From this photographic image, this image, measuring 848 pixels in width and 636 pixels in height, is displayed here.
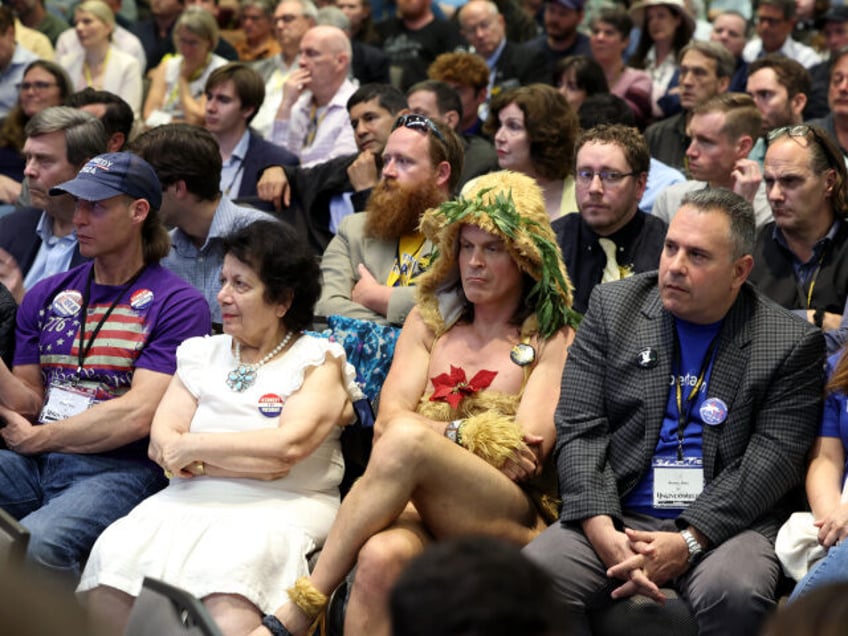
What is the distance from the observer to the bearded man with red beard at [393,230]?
4.57m

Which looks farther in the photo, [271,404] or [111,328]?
[111,328]

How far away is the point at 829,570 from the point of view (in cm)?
316

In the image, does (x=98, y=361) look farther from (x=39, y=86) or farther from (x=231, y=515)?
(x=39, y=86)

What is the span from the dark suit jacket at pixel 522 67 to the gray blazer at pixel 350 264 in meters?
3.34

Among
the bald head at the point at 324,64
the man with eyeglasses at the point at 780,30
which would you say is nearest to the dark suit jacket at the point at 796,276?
the bald head at the point at 324,64

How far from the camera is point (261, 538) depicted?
3.51 m

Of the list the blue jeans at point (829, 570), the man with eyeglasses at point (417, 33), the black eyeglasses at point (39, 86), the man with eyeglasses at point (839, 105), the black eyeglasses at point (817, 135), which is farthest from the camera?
the man with eyeglasses at point (417, 33)

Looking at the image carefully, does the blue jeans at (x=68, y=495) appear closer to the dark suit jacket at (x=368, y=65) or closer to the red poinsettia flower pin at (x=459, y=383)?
the red poinsettia flower pin at (x=459, y=383)

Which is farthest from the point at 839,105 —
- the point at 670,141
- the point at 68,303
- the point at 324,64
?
the point at 68,303

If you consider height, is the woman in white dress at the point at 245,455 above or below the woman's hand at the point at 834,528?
below

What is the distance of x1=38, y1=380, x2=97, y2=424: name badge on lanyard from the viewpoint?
13.2ft

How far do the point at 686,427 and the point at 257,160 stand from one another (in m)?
3.27

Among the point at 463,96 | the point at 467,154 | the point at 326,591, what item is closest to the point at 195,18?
the point at 463,96

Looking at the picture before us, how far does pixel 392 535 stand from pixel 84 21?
5.85 m
